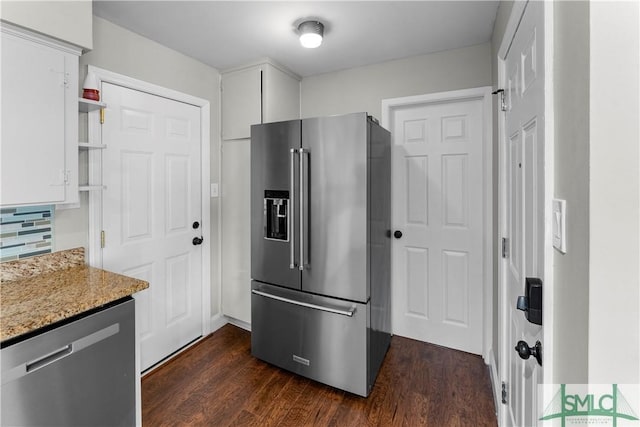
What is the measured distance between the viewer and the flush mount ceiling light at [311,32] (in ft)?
6.55

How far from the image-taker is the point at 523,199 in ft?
4.05

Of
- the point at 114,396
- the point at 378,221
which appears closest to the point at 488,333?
the point at 378,221

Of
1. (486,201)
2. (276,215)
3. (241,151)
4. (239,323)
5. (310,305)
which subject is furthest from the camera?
(239,323)

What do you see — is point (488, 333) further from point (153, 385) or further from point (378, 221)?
point (153, 385)

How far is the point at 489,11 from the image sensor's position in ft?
6.17

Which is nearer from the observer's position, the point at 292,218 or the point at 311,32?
the point at 311,32

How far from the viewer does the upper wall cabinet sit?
2.62 meters

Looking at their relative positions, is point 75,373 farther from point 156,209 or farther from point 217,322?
A: point 217,322

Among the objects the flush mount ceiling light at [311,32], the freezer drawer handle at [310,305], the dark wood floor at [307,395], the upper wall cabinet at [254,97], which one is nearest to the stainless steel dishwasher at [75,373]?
the dark wood floor at [307,395]

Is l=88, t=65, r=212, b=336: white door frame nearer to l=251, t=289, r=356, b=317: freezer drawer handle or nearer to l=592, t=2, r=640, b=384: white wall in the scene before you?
l=251, t=289, r=356, b=317: freezer drawer handle

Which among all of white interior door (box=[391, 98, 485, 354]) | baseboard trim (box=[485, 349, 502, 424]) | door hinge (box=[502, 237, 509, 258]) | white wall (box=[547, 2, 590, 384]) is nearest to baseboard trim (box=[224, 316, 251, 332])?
white interior door (box=[391, 98, 485, 354])

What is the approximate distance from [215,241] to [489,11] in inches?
106

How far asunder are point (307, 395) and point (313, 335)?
0.37 meters

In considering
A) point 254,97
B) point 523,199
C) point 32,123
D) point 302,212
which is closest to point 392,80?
point 254,97
